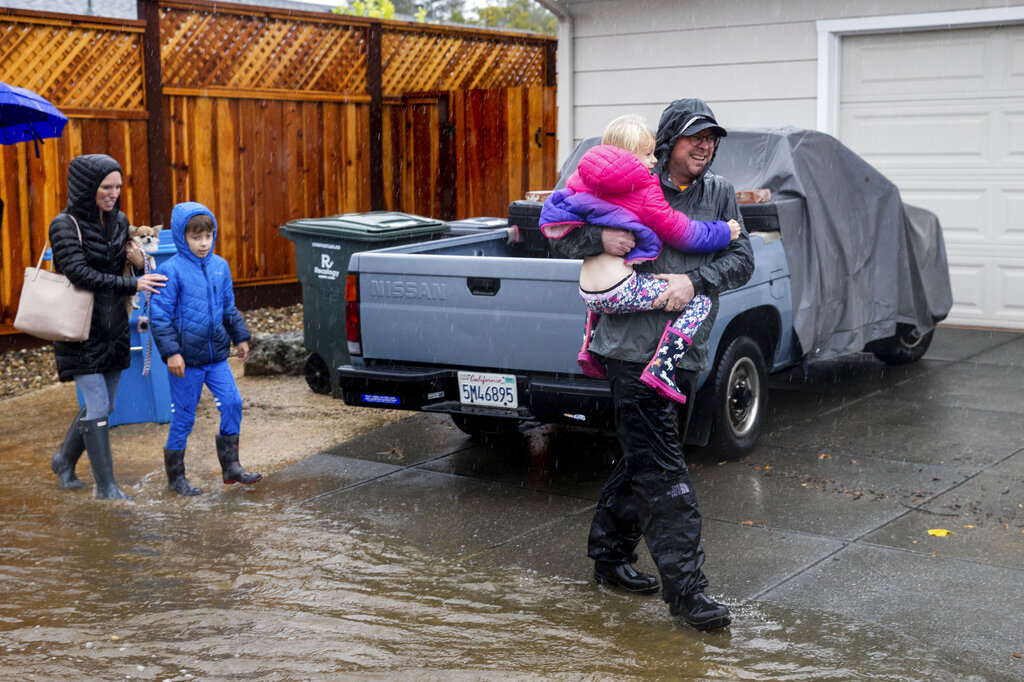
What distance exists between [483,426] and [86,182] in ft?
8.65

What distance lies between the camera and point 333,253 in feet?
26.7

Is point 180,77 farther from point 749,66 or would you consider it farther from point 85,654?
point 85,654

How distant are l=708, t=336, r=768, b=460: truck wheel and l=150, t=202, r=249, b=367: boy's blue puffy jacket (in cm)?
266

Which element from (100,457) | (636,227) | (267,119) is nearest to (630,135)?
(636,227)

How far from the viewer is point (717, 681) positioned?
390 cm

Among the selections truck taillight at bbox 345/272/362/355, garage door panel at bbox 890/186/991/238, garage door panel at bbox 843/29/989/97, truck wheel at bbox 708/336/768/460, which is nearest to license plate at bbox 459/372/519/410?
truck taillight at bbox 345/272/362/355

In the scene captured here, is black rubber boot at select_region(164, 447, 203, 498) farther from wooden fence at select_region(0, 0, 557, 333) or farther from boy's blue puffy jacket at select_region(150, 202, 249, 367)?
wooden fence at select_region(0, 0, 557, 333)

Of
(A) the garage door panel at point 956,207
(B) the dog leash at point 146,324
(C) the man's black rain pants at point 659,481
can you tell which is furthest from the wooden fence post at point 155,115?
(C) the man's black rain pants at point 659,481

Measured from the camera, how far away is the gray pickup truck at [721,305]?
19.4 feet

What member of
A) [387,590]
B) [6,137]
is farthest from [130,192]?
[387,590]

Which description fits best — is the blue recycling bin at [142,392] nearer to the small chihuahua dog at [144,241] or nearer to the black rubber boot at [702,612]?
the small chihuahua dog at [144,241]

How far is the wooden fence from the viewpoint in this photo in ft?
34.0

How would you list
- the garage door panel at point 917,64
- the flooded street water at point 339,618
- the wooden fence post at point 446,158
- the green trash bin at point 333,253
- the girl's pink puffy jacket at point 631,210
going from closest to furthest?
1. the flooded street water at point 339,618
2. the girl's pink puffy jacket at point 631,210
3. the green trash bin at point 333,253
4. the garage door panel at point 917,64
5. the wooden fence post at point 446,158

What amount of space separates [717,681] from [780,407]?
13.7 ft
